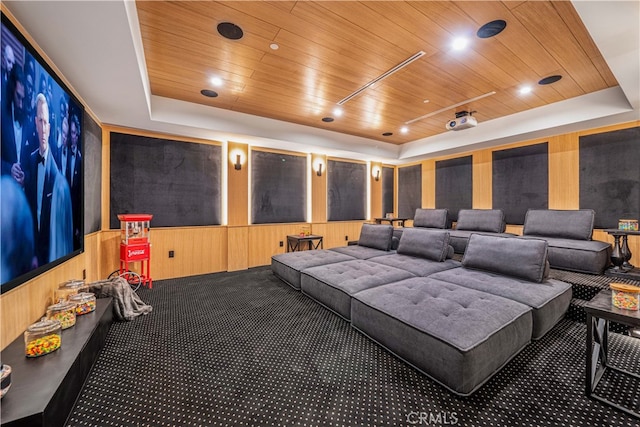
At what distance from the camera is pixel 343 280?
2.81 m

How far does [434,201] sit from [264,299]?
190 inches

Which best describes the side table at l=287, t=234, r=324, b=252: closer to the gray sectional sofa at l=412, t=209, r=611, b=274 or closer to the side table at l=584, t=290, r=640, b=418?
the gray sectional sofa at l=412, t=209, r=611, b=274

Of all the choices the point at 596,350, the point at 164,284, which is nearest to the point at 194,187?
the point at 164,284

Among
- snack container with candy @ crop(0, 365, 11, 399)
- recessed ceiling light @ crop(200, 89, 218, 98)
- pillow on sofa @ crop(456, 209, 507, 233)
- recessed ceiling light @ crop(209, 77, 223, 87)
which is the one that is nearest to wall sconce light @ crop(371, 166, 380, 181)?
pillow on sofa @ crop(456, 209, 507, 233)

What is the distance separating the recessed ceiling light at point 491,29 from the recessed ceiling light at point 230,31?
6.78 ft

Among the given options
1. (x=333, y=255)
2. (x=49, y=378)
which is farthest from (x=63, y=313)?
(x=333, y=255)

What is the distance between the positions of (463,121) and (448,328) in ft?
11.7

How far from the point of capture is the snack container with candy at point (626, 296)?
1.51m

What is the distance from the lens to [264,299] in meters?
3.25

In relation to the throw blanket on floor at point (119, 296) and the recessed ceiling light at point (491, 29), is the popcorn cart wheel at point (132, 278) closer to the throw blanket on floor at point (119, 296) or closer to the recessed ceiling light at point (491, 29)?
the throw blanket on floor at point (119, 296)

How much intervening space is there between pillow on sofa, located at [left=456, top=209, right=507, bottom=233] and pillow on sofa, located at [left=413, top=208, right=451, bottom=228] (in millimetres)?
376

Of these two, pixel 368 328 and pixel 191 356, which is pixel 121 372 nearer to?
pixel 191 356

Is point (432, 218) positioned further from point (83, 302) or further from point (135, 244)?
point (83, 302)

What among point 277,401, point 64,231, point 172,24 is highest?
point 172,24
